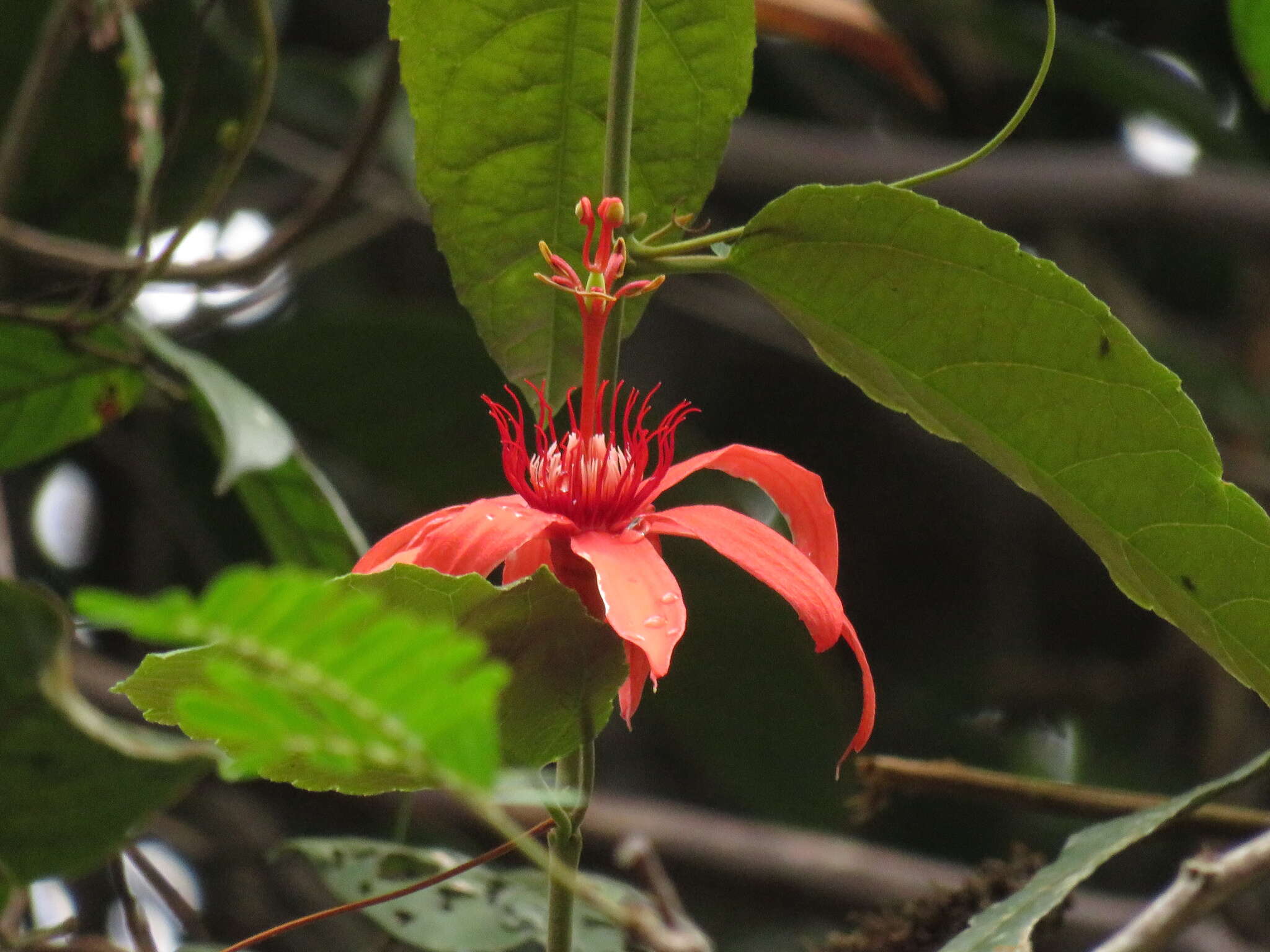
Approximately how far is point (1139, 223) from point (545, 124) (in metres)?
1.34

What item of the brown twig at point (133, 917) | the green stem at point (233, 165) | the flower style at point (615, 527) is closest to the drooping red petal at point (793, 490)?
the flower style at point (615, 527)

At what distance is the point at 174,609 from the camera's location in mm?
261

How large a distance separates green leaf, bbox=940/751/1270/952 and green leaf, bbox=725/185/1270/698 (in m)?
0.09

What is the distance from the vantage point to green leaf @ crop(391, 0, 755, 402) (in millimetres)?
645

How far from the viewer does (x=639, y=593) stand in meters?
0.49

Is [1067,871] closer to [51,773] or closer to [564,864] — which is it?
[564,864]

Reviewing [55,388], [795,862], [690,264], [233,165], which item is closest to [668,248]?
[690,264]

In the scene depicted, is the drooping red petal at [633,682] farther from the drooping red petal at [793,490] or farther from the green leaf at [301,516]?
the green leaf at [301,516]

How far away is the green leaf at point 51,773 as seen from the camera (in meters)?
0.43

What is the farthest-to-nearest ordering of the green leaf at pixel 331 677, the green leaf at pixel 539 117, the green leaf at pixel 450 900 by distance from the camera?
1. the green leaf at pixel 450 900
2. the green leaf at pixel 539 117
3. the green leaf at pixel 331 677

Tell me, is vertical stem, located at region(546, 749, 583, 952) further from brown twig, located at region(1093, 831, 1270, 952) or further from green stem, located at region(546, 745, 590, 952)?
brown twig, located at region(1093, 831, 1270, 952)

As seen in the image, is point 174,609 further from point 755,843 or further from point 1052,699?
point 1052,699

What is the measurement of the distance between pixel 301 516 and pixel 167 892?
242 millimetres

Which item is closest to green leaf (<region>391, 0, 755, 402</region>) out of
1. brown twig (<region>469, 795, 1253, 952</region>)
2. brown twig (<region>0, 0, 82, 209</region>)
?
brown twig (<region>0, 0, 82, 209</region>)
